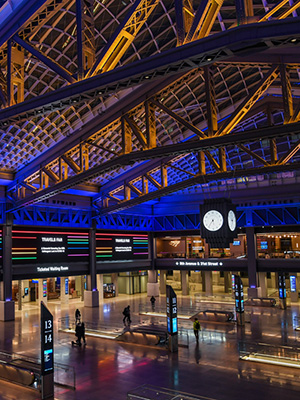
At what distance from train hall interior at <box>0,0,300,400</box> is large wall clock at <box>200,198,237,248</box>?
88 mm

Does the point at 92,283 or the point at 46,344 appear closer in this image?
the point at 46,344

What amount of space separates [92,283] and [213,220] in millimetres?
26580

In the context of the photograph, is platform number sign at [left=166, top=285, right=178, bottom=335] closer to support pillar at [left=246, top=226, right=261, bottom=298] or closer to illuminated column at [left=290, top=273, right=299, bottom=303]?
support pillar at [left=246, top=226, right=261, bottom=298]

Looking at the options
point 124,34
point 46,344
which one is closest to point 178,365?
point 46,344

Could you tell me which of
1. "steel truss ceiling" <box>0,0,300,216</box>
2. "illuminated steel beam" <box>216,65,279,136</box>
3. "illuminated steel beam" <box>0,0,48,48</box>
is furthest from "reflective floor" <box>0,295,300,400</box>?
"illuminated steel beam" <box>0,0,48,48</box>

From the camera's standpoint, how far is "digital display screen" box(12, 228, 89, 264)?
132ft

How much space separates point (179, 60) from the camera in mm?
11914

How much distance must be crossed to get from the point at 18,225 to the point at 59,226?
482 cm

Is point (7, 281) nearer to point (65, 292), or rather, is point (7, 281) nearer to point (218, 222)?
point (65, 292)

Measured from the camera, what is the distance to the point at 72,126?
99.8ft

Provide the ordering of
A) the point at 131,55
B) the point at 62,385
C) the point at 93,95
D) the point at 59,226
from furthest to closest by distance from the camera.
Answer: the point at 59,226 < the point at 131,55 < the point at 62,385 < the point at 93,95

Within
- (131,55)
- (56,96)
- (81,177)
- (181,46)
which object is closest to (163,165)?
(81,177)

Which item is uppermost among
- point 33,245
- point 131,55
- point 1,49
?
point 131,55

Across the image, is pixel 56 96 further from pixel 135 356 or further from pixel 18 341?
pixel 18 341
